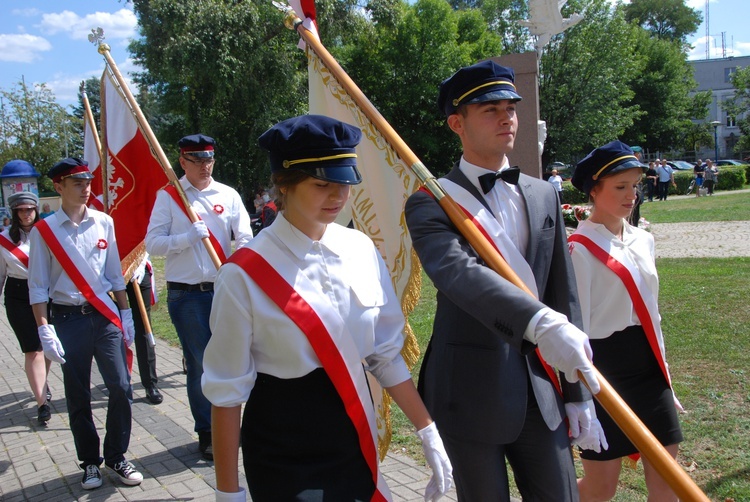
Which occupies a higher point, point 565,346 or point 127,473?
point 565,346

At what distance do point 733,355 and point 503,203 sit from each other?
4.83 metres

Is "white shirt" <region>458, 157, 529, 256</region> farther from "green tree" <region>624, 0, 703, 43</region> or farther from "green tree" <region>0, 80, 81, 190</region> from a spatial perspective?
"green tree" <region>624, 0, 703, 43</region>

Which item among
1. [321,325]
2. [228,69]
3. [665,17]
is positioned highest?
[665,17]

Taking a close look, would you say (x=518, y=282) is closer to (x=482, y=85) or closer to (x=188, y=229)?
(x=482, y=85)

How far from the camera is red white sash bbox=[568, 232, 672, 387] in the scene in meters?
3.35

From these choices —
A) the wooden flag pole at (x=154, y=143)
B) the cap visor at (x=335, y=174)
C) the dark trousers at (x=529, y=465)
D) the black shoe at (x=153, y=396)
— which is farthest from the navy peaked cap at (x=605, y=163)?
the black shoe at (x=153, y=396)

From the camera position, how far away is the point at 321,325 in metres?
2.23

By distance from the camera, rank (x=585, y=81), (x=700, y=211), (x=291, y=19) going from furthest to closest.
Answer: (x=585, y=81) → (x=700, y=211) → (x=291, y=19)

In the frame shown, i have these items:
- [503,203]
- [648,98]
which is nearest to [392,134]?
[503,203]

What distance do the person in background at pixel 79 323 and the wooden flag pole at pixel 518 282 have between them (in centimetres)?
233

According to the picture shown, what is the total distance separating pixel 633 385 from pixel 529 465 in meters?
1.06

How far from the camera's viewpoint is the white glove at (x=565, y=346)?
2084 mm

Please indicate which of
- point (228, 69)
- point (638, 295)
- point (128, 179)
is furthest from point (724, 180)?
point (638, 295)

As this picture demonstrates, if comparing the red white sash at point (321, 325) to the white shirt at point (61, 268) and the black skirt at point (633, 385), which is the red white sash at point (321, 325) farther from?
the white shirt at point (61, 268)
